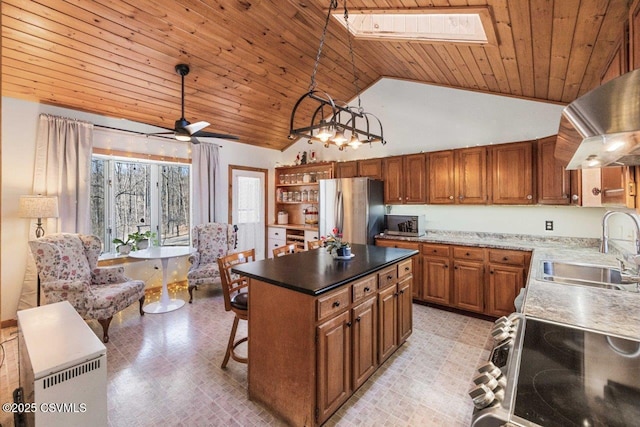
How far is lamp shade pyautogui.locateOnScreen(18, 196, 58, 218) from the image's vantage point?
3281 mm

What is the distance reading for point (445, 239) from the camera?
4074 mm

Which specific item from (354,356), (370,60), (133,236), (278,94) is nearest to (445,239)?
(354,356)

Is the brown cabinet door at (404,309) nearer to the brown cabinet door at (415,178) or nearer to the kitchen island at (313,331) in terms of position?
the kitchen island at (313,331)

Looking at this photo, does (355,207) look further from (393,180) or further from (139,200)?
(139,200)

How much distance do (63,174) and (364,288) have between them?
401 centimetres

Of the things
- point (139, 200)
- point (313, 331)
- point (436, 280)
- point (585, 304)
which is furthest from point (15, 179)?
point (585, 304)

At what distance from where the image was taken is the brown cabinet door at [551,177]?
3.33 meters

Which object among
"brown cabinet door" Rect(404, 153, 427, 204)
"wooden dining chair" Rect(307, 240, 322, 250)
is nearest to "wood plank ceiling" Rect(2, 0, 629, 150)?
"brown cabinet door" Rect(404, 153, 427, 204)

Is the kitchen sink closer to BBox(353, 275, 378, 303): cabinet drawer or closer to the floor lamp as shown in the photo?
BBox(353, 275, 378, 303): cabinet drawer

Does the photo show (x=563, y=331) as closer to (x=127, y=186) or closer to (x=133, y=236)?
(x=133, y=236)

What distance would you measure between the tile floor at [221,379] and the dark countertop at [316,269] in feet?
3.19

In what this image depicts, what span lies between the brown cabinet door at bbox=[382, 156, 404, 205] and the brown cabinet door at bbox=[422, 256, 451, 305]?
1.06m

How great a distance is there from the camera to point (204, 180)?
517 cm

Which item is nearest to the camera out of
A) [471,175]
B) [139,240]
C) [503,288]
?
[503,288]
